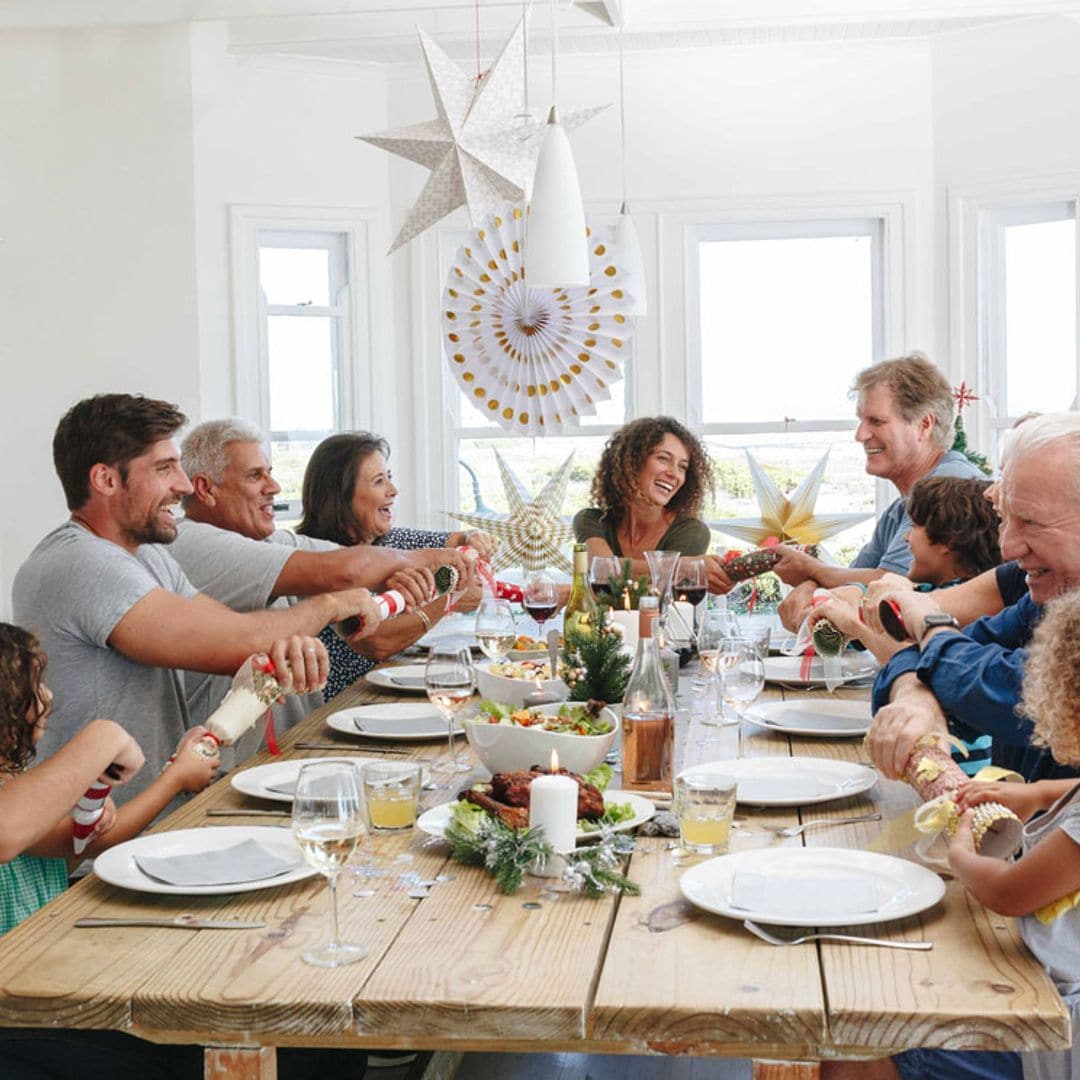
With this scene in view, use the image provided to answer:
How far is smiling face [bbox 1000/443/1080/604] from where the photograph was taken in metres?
2.05

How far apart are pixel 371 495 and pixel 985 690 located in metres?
2.04

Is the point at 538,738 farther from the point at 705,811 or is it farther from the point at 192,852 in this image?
the point at 192,852

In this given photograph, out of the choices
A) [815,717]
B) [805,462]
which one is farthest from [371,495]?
[805,462]

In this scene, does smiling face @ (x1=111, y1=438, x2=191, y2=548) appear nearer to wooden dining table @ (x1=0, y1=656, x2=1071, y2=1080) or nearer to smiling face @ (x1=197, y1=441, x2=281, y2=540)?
smiling face @ (x1=197, y1=441, x2=281, y2=540)

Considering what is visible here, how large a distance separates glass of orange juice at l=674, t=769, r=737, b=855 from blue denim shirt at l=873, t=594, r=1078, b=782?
1.70 ft

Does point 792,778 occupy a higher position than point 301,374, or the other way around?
point 301,374

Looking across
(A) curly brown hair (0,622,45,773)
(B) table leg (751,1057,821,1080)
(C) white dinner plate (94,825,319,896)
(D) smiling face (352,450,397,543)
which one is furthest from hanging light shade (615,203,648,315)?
(B) table leg (751,1057,821,1080)

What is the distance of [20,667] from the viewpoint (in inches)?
77.7

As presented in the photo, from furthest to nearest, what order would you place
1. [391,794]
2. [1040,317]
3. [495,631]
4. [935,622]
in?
[1040,317]
[495,631]
[935,622]
[391,794]

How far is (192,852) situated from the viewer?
69.3 inches

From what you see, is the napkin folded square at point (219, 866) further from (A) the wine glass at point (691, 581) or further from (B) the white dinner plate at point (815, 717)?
(A) the wine glass at point (691, 581)

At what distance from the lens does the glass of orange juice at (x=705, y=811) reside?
5.73ft

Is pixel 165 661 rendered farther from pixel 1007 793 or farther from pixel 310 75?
pixel 310 75

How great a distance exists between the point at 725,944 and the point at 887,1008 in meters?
0.21
